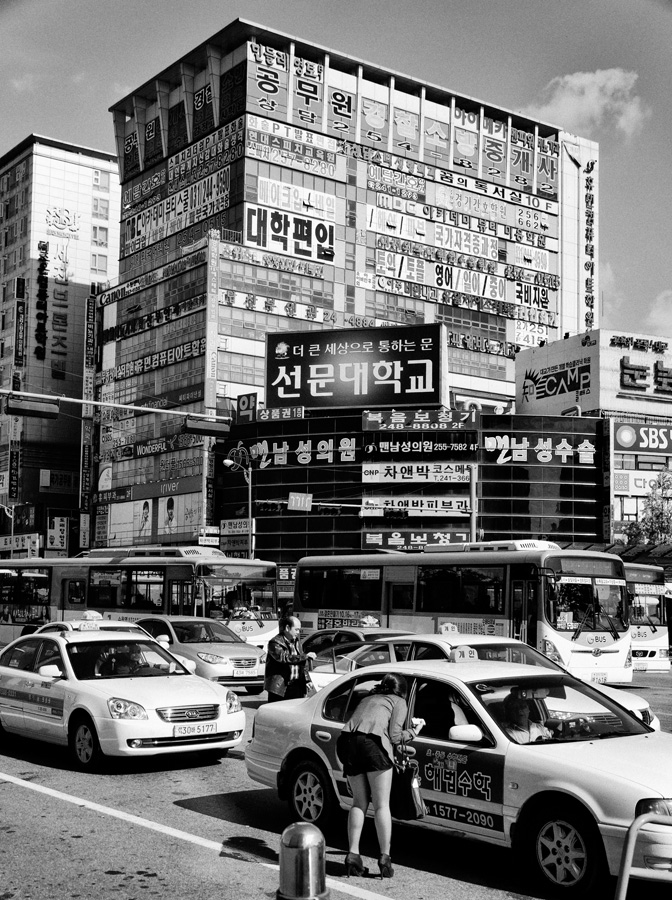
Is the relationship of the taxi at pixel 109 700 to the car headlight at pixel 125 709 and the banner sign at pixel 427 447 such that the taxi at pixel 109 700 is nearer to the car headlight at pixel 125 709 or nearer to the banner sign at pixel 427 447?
the car headlight at pixel 125 709

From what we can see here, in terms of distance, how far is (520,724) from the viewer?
7.95 metres

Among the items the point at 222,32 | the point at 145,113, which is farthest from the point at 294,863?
the point at 145,113

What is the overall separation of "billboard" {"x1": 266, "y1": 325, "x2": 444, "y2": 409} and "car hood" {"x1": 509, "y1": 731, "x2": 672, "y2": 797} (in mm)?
65380

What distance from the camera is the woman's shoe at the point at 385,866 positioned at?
7.45m

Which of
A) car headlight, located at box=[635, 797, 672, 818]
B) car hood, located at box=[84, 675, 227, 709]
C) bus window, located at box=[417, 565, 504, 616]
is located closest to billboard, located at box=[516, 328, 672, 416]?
bus window, located at box=[417, 565, 504, 616]

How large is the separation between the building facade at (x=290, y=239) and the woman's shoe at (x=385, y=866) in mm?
72529

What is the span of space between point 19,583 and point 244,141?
68.1 m

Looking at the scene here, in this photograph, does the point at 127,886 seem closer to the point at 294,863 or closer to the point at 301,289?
the point at 294,863

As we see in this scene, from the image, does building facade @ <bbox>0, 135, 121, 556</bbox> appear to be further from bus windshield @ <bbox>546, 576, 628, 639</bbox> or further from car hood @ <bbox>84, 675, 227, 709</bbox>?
car hood @ <bbox>84, 675, 227, 709</bbox>

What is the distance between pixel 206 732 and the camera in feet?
39.7

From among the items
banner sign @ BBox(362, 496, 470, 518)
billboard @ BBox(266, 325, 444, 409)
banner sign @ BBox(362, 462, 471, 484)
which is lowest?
banner sign @ BBox(362, 496, 470, 518)

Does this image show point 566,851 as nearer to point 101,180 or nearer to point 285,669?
point 285,669

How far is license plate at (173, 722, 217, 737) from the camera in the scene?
11883 millimetres

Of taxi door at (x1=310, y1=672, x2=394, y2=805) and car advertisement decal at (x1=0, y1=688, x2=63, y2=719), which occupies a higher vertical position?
taxi door at (x1=310, y1=672, x2=394, y2=805)
